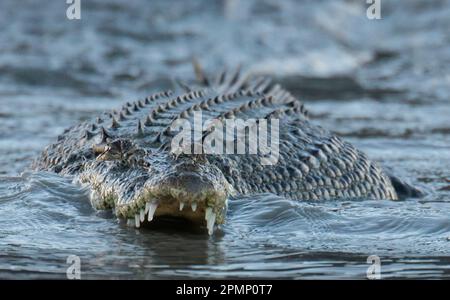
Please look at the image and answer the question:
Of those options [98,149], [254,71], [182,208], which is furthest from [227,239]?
[254,71]

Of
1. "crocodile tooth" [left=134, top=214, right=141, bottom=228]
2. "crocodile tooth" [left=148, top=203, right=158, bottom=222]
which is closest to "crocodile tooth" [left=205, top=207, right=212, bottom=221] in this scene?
"crocodile tooth" [left=148, top=203, right=158, bottom=222]

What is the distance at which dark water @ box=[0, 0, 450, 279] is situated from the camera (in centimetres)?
570

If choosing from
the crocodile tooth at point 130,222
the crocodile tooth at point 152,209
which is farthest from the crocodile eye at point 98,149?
the crocodile tooth at point 152,209

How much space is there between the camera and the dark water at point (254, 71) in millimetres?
5695

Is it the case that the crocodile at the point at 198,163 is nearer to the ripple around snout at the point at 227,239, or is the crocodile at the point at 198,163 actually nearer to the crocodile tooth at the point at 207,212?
the crocodile tooth at the point at 207,212

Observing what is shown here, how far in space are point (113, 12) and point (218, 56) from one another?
2630 millimetres

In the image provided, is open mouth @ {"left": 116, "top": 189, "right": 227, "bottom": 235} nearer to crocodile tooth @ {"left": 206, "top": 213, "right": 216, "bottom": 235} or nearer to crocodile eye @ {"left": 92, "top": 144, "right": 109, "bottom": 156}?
crocodile tooth @ {"left": 206, "top": 213, "right": 216, "bottom": 235}

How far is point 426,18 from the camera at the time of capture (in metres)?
21.0

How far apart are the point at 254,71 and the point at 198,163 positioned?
1004 cm

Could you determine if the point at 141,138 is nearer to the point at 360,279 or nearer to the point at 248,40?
the point at 360,279

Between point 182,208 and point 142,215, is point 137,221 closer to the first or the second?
point 142,215

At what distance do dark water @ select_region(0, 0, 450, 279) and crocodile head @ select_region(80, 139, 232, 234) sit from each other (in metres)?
0.15

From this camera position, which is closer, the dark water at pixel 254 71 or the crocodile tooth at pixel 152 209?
the dark water at pixel 254 71
